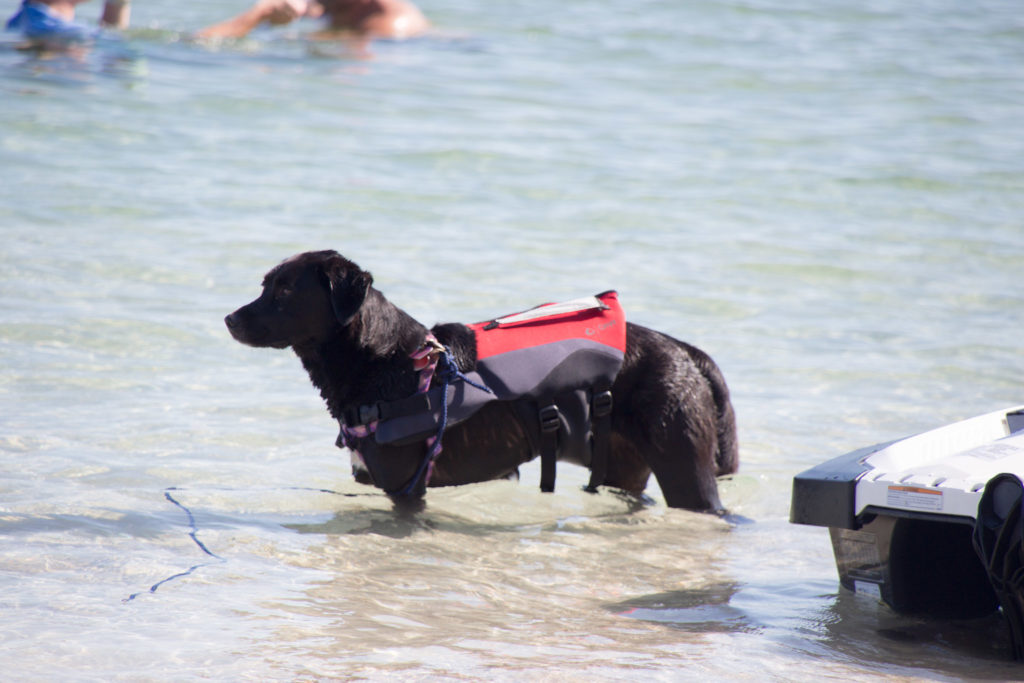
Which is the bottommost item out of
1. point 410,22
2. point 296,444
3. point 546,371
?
point 296,444

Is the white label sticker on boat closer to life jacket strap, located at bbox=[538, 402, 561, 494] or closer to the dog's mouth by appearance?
life jacket strap, located at bbox=[538, 402, 561, 494]

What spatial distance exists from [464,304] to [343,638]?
4362 millimetres

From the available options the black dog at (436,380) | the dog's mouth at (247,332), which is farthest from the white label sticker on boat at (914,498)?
the dog's mouth at (247,332)

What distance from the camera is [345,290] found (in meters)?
4.11

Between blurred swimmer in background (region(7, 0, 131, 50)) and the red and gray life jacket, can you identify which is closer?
the red and gray life jacket

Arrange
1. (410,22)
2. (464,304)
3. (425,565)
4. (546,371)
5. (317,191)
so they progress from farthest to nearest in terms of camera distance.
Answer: (410,22) → (317,191) → (464,304) → (546,371) → (425,565)

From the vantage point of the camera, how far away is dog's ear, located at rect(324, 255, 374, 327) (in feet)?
13.4

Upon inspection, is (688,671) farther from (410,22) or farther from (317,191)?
(410,22)

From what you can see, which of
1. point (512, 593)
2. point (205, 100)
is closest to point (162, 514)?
point (512, 593)

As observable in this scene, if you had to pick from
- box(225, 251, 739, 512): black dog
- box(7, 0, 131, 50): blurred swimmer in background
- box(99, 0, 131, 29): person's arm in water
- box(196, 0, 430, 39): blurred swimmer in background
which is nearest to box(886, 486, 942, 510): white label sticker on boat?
box(225, 251, 739, 512): black dog

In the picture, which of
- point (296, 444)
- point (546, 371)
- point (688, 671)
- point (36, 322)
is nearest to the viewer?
point (688, 671)

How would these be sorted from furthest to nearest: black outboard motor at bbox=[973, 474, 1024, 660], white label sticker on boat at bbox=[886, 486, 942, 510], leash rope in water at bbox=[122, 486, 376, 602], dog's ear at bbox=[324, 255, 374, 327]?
dog's ear at bbox=[324, 255, 374, 327] → leash rope in water at bbox=[122, 486, 376, 602] → white label sticker on boat at bbox=[886, 486, 942, 510] → black outboard motor at bbox=[973, 474, 1024, 660]

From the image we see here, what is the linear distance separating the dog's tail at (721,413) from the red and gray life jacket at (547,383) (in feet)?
1.34

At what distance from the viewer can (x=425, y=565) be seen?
407 centimetres
